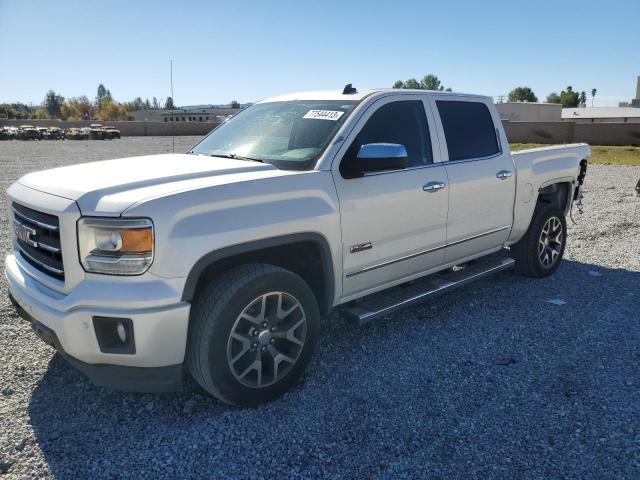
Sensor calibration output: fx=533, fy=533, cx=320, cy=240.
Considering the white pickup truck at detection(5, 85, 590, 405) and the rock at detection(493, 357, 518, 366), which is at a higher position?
the white pickup truck at detection(5, 85, 590, 405)

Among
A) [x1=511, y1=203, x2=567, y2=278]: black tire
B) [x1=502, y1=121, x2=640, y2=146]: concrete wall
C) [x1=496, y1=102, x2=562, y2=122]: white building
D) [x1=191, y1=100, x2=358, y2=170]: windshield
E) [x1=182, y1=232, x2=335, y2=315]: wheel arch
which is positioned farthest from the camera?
[x1=496, y1=102, x2=562, y2=122]: white building

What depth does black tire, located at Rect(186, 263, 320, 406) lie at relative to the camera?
121 inches

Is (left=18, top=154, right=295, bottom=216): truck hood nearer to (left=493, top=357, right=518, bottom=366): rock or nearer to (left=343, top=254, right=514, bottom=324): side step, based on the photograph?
(left=343, top=254, right=514, bottom=324): side step

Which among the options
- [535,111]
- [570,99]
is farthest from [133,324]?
[570,99]

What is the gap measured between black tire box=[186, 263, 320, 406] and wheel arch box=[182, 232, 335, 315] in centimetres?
12

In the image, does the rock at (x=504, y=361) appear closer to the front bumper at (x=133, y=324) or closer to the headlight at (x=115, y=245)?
the front bumper at (x=133, y=324)

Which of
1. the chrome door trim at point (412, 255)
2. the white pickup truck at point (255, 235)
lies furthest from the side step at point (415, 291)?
the chrome door trim at point (412, 255)

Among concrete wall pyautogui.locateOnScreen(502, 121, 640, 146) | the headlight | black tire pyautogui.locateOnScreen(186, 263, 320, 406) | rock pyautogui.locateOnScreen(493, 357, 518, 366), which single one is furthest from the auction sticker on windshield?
concrete wall pyautogui.locateOnScreen(502, 121, 640, 146)

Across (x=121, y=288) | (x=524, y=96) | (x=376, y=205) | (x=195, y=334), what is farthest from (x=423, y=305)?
(x=524, y=96)

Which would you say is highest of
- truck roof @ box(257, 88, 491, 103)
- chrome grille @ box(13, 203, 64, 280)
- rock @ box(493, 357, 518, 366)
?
truck roof @ box(257, 88, 491, 103)

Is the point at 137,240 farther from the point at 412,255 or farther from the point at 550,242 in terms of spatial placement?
the point at 550,242

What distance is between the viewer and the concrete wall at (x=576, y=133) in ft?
109

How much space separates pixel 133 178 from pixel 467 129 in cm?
306

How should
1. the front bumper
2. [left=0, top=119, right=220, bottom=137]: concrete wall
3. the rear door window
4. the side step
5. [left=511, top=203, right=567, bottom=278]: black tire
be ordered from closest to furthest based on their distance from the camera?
the front bumper < the side step < the rear door window < [left=511, top=203, right=567, bottom=278]: black tire < [left=0, top=119, right=220, bottom=137]: concrete wall
